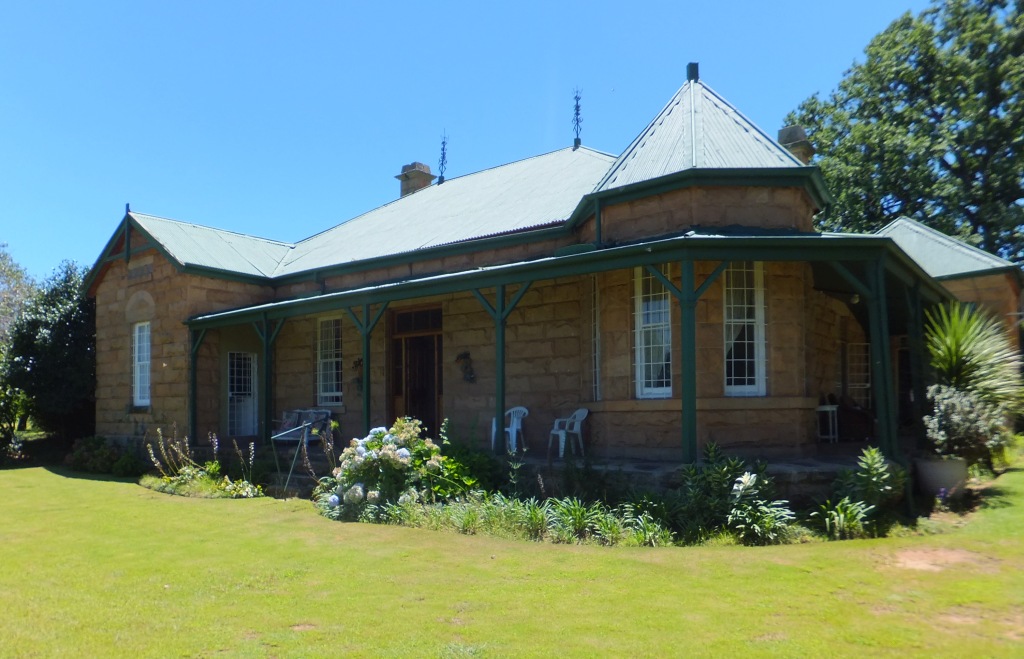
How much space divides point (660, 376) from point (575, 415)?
143 cm

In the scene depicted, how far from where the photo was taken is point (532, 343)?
40.4 feet

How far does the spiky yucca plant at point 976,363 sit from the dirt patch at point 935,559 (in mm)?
2996

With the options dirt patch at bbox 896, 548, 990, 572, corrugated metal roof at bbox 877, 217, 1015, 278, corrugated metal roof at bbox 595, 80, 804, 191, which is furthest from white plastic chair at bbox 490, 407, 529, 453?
corrugated metal roof at bbox 877, 217, 1015, 278

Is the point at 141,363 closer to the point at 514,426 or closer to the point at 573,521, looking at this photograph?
the point at 514,426

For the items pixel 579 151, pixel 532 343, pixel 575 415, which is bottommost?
pixel 575 415

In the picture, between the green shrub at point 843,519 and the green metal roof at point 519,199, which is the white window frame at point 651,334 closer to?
the green metal roof at point 519,199

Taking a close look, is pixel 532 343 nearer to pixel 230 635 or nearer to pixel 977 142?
pixel 230 635

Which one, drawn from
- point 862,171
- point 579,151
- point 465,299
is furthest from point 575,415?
point 862,171

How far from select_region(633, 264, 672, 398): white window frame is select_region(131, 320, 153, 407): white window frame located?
37.1 feet

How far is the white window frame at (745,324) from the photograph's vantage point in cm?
1019

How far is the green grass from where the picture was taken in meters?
4.88

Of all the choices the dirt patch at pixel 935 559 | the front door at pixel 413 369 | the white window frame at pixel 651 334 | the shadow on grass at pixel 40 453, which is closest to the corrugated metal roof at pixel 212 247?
the front door at pixel 413 369

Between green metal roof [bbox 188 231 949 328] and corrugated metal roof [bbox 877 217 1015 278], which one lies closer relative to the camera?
green metal roof [bbox 188 231 949 328]

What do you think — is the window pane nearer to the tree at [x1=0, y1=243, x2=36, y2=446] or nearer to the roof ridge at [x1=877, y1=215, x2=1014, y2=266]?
the tree at [x1=0, y1=243, x2=36, y2=446]
